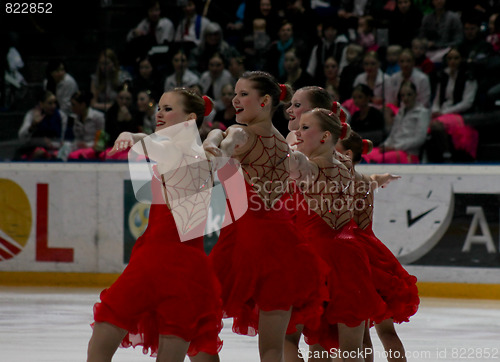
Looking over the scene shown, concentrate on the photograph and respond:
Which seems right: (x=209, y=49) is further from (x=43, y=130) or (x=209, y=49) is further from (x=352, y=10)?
(x=43, y=130)

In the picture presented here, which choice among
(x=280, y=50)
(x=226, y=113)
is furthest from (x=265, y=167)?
(x=280, y=50)

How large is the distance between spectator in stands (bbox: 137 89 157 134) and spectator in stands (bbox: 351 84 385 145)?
216cm

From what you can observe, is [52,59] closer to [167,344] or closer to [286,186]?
[286,186]

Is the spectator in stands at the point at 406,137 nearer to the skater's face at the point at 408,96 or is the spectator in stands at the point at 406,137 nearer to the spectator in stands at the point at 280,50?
the skater's face at the point at 408,96

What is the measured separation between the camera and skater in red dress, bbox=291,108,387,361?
3812 millimetres

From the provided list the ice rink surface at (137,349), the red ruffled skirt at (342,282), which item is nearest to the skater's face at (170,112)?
the red ruffled skirt at (342,282)

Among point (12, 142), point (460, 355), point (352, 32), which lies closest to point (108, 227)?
point (12, 142)

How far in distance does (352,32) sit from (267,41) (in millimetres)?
939

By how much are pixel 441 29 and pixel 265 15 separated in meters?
2.01

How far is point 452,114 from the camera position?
27.0 feet

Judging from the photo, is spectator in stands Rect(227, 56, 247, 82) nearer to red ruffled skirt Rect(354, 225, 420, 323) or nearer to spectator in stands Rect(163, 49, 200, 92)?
spectator in stands Rect(163, 49, 200, 92)

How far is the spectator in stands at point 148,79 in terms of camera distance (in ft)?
29.9

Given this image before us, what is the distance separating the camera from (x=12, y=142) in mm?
8883

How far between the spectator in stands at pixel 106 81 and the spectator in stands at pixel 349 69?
2.39 metres
